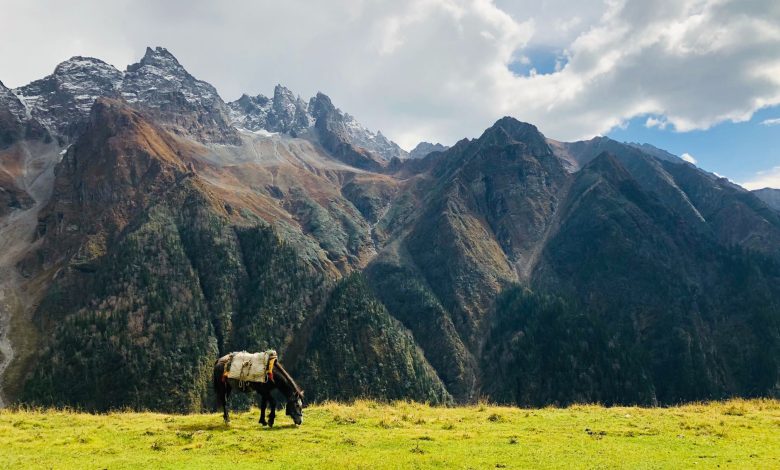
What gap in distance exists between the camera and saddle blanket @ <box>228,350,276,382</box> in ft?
75.6

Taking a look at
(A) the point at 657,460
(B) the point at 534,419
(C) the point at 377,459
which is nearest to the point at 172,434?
(C) the point at 377,459

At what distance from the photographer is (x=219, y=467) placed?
1561 cm

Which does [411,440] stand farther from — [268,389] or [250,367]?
[250,367]

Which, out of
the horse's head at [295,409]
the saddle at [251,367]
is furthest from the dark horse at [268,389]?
the saddle at [251,367]

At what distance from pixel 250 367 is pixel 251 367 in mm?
57

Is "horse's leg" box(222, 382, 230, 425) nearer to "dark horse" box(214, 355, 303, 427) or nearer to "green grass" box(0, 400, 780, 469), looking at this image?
"dark horse" box(214, 355, 303, 427)

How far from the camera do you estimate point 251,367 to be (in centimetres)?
2330

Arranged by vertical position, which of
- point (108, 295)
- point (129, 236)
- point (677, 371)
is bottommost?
point (677, 371)

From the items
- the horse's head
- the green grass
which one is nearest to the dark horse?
the horse's head

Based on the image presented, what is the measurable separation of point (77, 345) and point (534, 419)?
17165 cm

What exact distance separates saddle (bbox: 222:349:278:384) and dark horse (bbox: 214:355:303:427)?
0.73 feet

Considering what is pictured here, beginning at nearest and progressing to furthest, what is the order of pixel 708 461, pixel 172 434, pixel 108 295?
pixel 708 461 < pixel 172 434 < pixel 108 295

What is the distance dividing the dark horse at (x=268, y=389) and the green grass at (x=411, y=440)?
697 mm

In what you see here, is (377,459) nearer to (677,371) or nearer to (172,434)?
(172,434)
